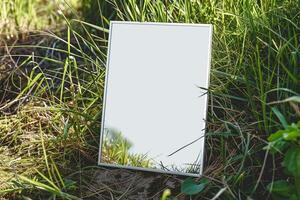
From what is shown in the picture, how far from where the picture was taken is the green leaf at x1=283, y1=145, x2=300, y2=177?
1.21 meters

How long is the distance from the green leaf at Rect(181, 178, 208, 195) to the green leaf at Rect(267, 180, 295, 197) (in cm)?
18

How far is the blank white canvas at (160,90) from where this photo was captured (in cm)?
151

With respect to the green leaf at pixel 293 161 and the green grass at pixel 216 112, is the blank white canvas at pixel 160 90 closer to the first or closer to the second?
the green grass at pixel 216 112

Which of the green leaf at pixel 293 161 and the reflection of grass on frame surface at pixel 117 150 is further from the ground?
the green leaf at pixel 293 161

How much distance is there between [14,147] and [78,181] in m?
0.28

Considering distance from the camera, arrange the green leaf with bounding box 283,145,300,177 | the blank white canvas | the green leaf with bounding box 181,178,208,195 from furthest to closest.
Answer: the blank white canvas → the green leaf with bounding box 181,178,208,195 → the green leaf with bounding box 283,145,300,177

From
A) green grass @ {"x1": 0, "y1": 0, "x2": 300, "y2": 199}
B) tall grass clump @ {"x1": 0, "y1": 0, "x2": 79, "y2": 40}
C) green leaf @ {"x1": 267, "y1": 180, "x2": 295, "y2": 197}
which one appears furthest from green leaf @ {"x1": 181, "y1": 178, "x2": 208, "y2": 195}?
tall grass clump @ {"x1": 0, "y1": 0, "x2": 79, "y2": 40}

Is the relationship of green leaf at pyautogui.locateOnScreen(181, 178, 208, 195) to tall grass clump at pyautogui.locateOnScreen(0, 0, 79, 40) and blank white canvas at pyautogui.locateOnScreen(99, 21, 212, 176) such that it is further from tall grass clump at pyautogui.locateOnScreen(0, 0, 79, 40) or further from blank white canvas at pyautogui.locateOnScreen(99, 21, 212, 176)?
tall grass clump at pyautogui.locateOnScreen(0, 0, 79, 40)

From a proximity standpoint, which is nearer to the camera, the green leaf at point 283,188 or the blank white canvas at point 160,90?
the green leaf at point 283,188

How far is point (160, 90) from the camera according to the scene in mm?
1551

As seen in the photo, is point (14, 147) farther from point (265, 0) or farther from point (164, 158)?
point (265, 0)

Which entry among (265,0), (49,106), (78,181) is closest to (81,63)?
(49,106)

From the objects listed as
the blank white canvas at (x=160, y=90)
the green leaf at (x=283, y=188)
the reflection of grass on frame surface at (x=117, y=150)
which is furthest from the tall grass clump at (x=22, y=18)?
the green leaf at (x=283, y=188)

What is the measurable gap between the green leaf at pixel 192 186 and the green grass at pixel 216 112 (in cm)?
3
